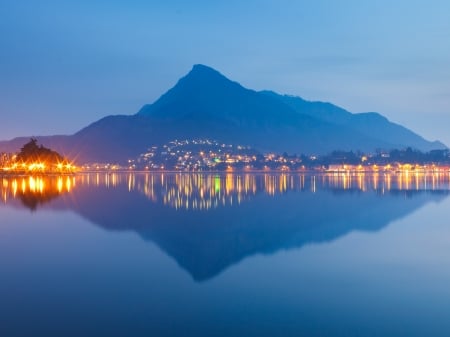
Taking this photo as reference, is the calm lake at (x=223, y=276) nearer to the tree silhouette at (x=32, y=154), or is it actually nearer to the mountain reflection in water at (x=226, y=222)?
the mountain reflection in water at (x=226, y=222)

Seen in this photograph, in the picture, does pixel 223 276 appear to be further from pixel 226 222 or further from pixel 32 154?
pixel 32 154

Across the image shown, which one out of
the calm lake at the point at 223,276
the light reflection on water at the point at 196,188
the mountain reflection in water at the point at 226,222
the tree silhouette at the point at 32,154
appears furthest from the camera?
the tree silhouette at the point at 32,154

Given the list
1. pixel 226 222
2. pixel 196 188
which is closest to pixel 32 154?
pixel 196 188

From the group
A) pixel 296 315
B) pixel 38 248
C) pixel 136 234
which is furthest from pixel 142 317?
pixel 136 234

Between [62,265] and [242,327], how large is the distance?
7.58 m

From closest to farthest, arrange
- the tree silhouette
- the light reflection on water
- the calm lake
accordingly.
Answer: the calm lake, the light reflection on water, the tree silhouette

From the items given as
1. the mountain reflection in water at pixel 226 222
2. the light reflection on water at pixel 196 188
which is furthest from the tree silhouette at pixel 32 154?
the mountain reflection in water at pixel 226 222

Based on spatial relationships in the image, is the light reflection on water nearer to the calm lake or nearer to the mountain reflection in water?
the mountain reflection in water

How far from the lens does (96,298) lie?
36.9ft

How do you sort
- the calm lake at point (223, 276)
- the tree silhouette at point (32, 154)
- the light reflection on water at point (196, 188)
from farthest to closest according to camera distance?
1. the tree silhouette at point (32, 154)
2. the light reflection on water at point (196, 188)
3. the calm lake at point (223, 276)

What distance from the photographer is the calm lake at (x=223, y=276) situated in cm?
966

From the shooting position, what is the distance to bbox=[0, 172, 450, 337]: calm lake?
9664 mm

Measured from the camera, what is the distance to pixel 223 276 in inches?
549

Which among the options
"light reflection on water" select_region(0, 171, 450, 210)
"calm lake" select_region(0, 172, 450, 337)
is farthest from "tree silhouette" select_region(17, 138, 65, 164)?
"calm lake" select_region(0, 172, 450, 337)
